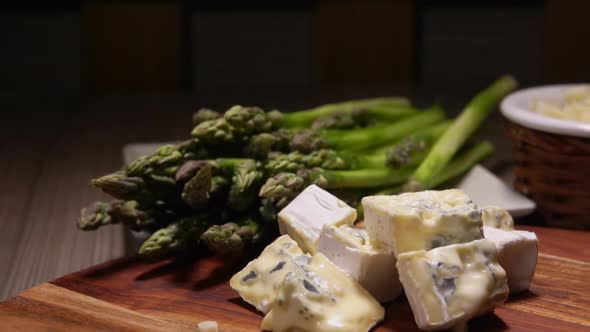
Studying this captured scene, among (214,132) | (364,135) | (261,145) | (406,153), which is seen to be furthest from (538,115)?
(214,132)

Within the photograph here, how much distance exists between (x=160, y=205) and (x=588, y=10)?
11.7ft

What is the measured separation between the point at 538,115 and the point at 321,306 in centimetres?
94

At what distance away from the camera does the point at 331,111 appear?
250 centimetres

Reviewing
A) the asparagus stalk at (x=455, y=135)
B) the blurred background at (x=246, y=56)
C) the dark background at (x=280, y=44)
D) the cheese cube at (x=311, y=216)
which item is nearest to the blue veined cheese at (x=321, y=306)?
the cheese cube at (x=311, y=216)

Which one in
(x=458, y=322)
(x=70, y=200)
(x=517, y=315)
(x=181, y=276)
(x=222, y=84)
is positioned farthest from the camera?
(x=222, y=84)

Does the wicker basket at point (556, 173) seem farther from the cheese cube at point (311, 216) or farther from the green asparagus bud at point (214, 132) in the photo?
the green asparagus bud at point (214, 132)

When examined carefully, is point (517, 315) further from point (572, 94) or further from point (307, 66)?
point (307, 66)

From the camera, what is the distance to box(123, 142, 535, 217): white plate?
7.10ft

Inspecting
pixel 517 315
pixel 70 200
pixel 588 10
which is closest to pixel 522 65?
pixel 588 10

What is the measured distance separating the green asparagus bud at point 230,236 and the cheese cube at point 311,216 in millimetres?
140

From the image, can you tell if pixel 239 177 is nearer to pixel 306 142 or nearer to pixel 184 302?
pixel 306 142

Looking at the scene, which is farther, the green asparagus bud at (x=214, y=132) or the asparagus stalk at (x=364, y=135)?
the asparagus stalk at (x=364, y=135)

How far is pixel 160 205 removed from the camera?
2.05 metres

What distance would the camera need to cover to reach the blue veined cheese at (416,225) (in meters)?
1.51
